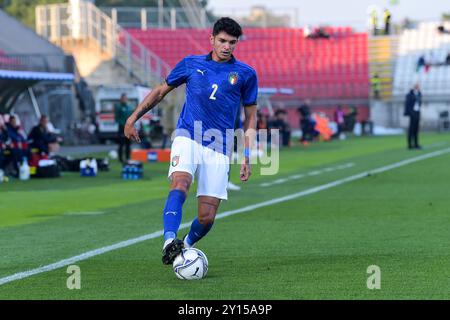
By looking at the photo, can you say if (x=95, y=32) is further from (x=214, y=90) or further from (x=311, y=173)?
(x=214, y=90)

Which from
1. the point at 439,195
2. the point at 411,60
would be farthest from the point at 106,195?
the point at 411,60

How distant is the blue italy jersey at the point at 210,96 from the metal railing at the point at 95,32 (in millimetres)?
42663

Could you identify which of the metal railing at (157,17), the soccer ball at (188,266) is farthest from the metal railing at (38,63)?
the soccer ball at (188,266)

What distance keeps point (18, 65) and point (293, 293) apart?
94.3 feet

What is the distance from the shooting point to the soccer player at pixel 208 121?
9.73 meters

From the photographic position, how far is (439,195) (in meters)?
18.7

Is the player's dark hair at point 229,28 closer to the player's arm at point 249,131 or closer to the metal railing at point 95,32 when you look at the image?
the player's arm at point 249,131

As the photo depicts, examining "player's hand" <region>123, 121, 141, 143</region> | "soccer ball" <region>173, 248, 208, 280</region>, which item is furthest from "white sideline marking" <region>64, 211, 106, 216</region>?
"soccer ball" <region>173, 248, 208, 280</region>

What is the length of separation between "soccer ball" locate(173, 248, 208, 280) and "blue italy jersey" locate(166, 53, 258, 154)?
107 centimetres

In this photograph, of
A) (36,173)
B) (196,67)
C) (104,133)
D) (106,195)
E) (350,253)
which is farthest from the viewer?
(104,133)

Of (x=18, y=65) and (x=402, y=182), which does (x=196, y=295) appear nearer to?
(x=402, y=182)

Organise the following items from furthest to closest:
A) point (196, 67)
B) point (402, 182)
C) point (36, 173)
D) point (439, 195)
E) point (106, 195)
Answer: point (36, 173) → point (402, 182) → point (106, 195) → point (439, 195) → point (196, 67)

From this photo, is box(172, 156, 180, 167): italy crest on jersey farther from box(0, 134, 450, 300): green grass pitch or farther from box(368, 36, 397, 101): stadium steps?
box(368, 36, 397, 101): stadium steps

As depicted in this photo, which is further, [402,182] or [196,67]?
[402,182]
